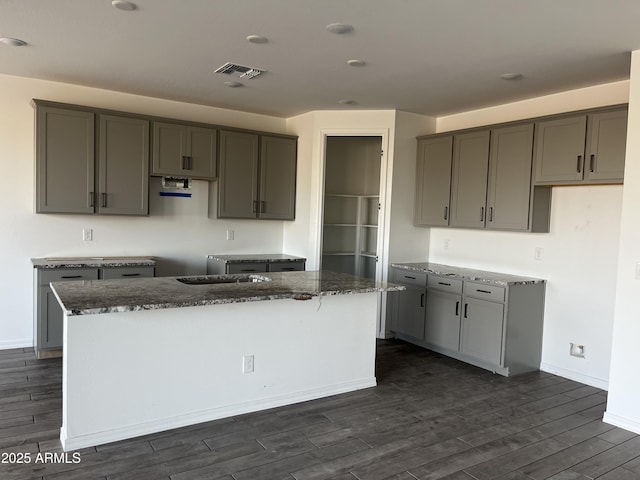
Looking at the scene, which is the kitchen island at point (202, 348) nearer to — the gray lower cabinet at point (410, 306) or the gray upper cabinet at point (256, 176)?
the gray lower cabinet at point (410, 306)

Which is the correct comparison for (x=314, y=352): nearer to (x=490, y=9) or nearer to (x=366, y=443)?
(x=366, y=443)

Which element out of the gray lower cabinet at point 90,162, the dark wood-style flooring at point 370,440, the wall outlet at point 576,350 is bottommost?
the dark wood-style flooring at point 370,440

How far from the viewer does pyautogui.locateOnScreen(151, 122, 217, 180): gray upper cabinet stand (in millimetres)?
Result: 4934

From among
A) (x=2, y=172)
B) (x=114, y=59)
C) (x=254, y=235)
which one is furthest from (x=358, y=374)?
(x=2, y=172)

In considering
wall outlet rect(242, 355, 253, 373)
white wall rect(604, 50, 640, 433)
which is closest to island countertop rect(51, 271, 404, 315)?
wall outlet rect(242, 355, 253, 373)

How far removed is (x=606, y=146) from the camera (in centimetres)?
379

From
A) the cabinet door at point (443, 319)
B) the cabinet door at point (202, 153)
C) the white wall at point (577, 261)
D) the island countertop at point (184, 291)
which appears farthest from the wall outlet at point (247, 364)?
the white wall at point (577, 261)

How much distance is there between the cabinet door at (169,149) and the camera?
4.92 metres

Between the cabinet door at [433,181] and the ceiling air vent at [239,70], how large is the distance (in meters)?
2.22

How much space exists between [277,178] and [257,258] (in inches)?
39.4

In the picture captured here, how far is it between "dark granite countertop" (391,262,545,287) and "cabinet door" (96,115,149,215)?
2829 millimetres

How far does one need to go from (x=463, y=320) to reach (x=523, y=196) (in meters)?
1.30

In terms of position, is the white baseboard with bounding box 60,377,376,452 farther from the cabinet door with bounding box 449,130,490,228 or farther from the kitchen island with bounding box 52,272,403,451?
the cabinet door with bounding box 449,130,490,228

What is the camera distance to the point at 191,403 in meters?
3.14
